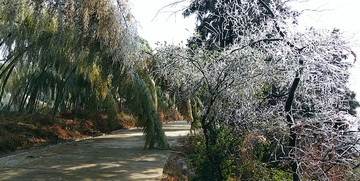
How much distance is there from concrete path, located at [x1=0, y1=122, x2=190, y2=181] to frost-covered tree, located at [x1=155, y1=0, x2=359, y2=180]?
1851mm

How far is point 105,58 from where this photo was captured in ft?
29.9

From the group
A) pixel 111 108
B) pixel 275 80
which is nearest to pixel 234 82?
pixel 275 80

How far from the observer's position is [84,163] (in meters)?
7.39

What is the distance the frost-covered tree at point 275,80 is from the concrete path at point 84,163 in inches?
72.9

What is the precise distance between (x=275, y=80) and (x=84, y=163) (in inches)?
196

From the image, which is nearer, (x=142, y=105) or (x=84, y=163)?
(x=84, y=163)

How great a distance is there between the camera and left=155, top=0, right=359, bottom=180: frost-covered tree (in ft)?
16.1

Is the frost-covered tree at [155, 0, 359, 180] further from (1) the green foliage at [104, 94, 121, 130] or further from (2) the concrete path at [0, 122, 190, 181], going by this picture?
(1) the green foliage at [104, 94, 121, 130]

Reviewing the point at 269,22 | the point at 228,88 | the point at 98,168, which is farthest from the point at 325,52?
the point at 98,168

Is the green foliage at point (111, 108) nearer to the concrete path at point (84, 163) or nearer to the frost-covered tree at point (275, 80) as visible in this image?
the concrete path at point (84, 163)

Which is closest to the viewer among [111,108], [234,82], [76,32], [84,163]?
[234,82]

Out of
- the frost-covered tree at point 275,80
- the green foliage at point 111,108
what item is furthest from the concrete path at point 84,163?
the green foliage at point 111,108

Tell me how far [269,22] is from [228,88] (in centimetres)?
155

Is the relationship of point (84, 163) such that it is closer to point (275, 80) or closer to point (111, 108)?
point (275, 80)
